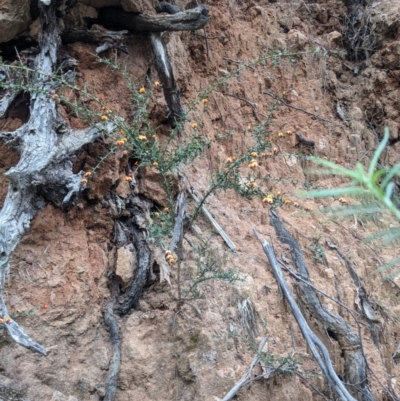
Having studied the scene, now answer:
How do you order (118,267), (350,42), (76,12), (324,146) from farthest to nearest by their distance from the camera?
(350,42) → (324,146) → (76,12) → (118,267)

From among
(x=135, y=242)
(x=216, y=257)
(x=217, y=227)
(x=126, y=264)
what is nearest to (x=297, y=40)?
(x=217, y=227)

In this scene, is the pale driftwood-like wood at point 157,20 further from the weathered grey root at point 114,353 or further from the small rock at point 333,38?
the small rock at point 333,38

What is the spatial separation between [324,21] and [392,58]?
1.03m

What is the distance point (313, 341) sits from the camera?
2.50m

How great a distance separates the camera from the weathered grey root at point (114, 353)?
2.45 meters

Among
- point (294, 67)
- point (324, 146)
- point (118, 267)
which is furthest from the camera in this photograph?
point (294, 67)

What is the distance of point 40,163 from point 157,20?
1.50m

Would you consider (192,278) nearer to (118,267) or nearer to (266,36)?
(118,267)

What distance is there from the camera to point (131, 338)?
105 inches

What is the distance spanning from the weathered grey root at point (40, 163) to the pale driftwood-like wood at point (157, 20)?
1.69 ft

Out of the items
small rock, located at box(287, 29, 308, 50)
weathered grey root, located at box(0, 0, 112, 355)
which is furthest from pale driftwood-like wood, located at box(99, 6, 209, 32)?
small rock, located at box(287, 29, 308, 50)

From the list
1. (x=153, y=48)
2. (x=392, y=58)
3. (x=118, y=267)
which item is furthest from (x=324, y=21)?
(x=118, y=267)

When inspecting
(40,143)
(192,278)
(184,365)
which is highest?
(40,143)

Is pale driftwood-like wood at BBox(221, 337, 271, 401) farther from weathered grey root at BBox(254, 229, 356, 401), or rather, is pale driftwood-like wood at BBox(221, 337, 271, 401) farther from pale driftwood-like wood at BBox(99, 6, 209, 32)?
pale driftwood-like wood at BBox(99, 6, 209, 32)
